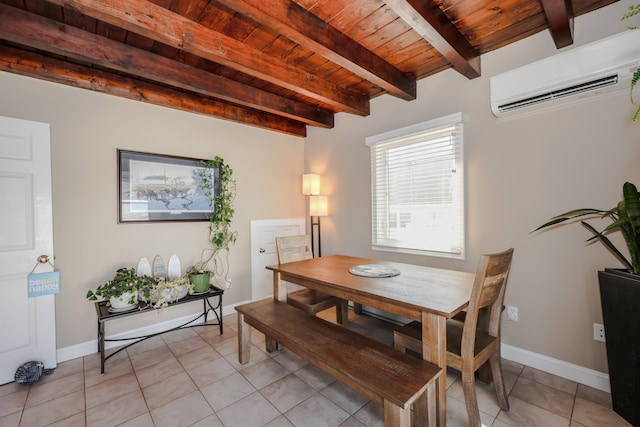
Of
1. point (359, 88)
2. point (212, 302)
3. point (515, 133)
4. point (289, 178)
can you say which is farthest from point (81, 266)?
point (515, 133)

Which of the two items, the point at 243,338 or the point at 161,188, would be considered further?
the point at 161,188

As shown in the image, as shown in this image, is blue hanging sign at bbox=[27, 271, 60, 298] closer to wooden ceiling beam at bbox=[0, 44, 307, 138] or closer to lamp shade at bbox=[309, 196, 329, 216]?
wooden ceiling beam at bbox=[0, 44, 307, 138]

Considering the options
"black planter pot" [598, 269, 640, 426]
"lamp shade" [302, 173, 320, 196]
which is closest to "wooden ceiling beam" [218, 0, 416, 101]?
"lamp shade" [302, 173, 320, 196]

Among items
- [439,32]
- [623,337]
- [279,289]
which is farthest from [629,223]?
[279,289]

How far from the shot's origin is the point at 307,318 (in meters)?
2.01

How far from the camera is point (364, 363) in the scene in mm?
1414

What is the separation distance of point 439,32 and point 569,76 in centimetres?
92

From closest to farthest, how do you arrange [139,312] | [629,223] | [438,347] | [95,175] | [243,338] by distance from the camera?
[438,347]
[629,223]
[243,338]
[139,312]
[95,175]

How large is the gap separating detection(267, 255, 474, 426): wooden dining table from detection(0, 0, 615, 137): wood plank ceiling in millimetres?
1637

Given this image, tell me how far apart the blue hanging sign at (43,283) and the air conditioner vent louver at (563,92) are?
3.84m

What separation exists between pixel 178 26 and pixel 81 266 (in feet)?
7.11

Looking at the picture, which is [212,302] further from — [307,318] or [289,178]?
[289,178]

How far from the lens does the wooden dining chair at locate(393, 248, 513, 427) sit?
1372 mm

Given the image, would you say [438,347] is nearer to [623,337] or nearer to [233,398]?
[623,337]
